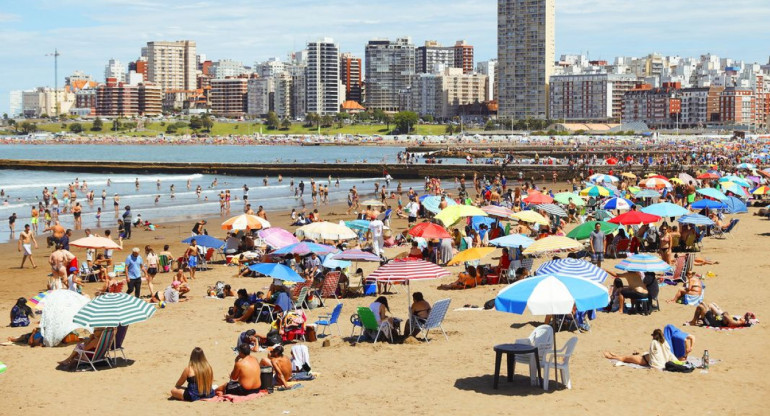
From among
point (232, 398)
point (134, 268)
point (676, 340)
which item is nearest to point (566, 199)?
point (134, 268)

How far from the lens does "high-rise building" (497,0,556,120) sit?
186125 mm

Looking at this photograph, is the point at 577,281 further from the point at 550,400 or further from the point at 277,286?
the point at 277,286

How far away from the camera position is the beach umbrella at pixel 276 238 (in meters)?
18.5

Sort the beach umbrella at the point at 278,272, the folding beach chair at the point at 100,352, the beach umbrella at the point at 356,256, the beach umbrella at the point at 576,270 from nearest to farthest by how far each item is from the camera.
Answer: the folding beach chair at the point at 100,352, the beach umbrella at the point at 576,270, the beach umbrella at the point at 278,272, the beach umbrella at the point at 356,256

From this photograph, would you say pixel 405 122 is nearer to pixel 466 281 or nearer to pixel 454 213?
pixel 454 213

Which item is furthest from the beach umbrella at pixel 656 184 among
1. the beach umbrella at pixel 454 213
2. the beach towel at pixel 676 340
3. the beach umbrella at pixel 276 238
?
the beach towel at pixel 676 340

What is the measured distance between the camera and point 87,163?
3216 inches

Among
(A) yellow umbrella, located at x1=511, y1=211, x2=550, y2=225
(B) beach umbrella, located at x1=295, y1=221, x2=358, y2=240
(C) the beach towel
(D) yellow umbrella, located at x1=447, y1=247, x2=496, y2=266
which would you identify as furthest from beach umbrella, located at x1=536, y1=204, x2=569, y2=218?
(C) the beach towel

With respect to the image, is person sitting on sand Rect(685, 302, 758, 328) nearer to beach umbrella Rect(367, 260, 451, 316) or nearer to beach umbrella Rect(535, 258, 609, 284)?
beach umbrella Rect(535, 258, 609, 284)

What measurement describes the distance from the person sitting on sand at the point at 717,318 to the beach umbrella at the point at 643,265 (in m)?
1.27

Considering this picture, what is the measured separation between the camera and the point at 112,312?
446 inches

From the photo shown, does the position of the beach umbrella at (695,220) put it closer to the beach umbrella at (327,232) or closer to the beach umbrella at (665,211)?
the beach umbrella at (665,211)

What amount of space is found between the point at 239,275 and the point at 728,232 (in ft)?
42.9

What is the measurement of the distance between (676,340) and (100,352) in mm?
7195
